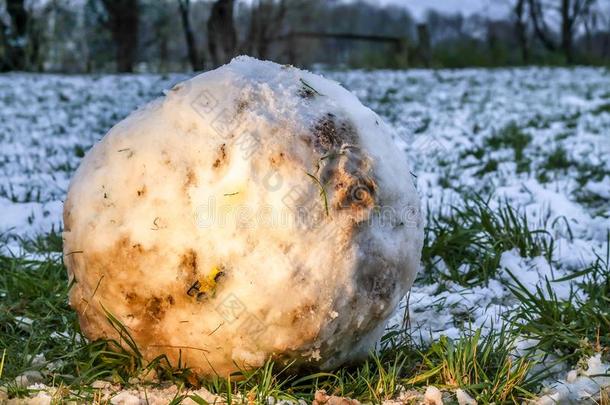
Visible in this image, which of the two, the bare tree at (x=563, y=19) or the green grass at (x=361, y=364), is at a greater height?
the bare tree at (x=563, y=19)

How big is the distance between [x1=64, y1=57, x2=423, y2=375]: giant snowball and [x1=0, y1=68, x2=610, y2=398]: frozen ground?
47 centimetres

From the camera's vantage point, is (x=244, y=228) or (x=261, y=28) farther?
(x=261, y=28)

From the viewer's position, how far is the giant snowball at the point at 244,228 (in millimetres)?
1729

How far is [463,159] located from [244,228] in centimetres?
396

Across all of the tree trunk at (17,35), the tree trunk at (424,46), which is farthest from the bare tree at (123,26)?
Result: the tree trunk at (424,46)

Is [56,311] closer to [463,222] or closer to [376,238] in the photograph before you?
[376,238]

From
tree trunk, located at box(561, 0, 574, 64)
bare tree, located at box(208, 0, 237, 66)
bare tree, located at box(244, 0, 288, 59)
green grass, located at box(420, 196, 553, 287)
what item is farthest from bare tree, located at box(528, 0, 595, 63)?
green grass, located at box(420, 196, 553, 287)

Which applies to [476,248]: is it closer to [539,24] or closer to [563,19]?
[563,19]

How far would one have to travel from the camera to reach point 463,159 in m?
5.43

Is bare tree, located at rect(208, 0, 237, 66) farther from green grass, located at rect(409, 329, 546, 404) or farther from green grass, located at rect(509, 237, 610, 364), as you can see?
green grass, located at rect(409, 329, 546, 404)

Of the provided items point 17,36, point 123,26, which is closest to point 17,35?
point 17,36

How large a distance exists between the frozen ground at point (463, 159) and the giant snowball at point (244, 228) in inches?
18.5

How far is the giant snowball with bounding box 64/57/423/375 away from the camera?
173 cm
